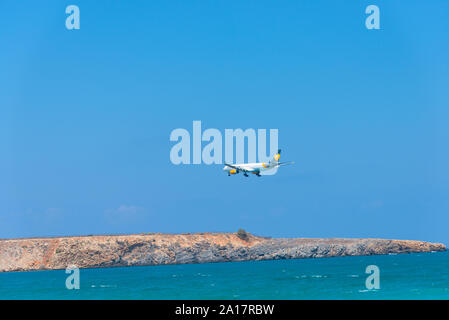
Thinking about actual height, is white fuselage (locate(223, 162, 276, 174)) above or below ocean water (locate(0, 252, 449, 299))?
above

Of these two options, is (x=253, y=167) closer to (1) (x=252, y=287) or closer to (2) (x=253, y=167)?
(2) (x=253, y=167)

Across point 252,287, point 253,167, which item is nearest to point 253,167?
point 253,167

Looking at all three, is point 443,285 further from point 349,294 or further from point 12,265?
point 12,265

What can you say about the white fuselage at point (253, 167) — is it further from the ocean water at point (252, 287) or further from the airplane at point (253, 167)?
the ocean water at point (252, 287)

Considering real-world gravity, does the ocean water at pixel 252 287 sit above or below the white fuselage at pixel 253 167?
below

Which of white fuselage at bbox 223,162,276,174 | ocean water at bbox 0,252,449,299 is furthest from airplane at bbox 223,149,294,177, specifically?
ocean water at bbox 0,252,449,299

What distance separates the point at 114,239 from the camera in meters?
198

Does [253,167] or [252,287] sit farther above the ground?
[253,167]

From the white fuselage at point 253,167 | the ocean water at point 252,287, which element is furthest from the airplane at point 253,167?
the ocean water at point 252,287

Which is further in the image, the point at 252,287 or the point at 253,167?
the point at 252,287

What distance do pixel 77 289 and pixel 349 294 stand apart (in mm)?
50813

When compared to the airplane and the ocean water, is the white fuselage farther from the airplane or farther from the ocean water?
the ocean water
